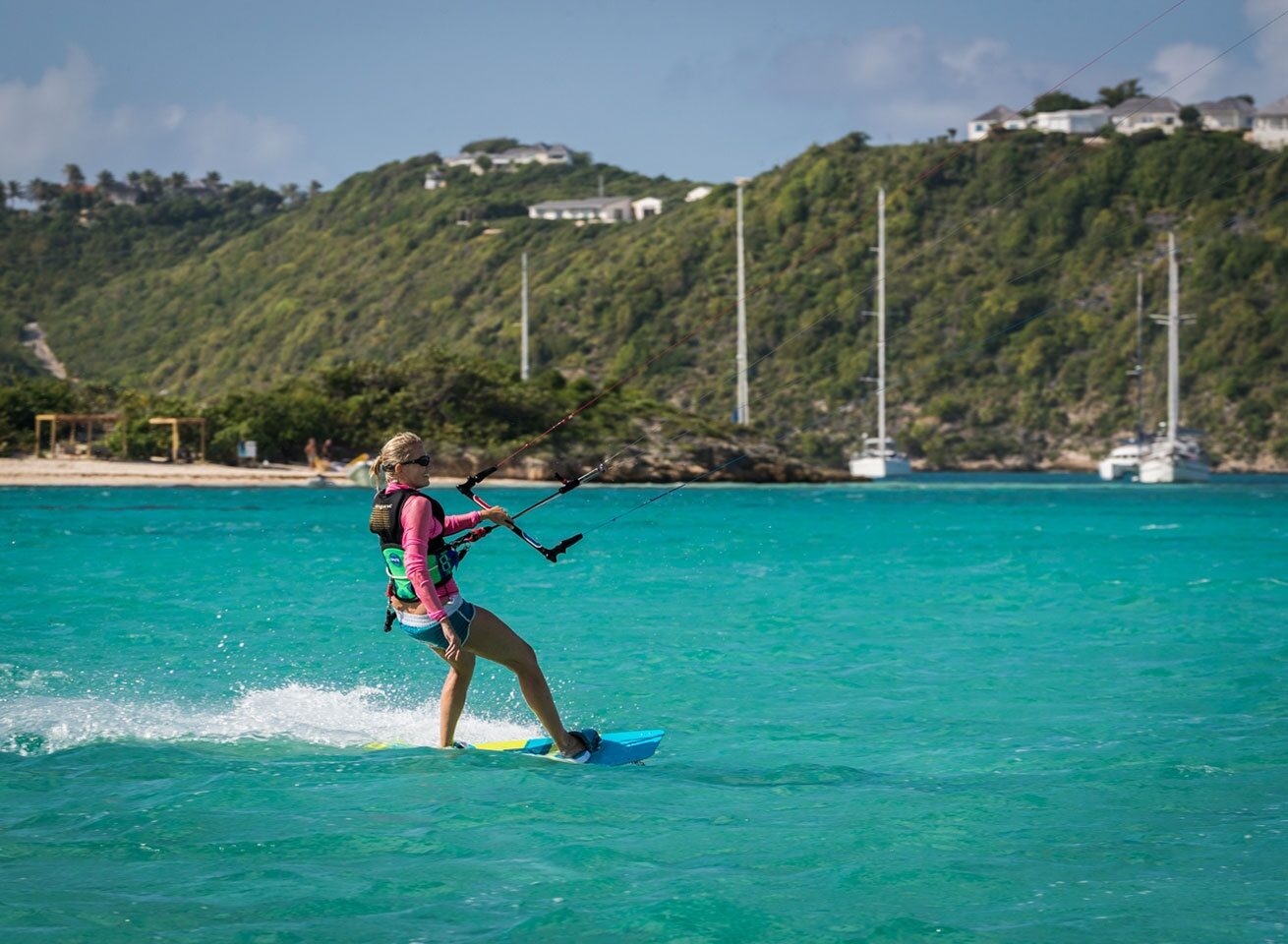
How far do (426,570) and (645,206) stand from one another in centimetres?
17361

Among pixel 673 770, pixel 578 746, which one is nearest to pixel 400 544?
pixel 578 746

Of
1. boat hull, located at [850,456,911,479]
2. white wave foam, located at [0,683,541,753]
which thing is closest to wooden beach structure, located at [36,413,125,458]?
boat hull, located at [850,456,911,479]

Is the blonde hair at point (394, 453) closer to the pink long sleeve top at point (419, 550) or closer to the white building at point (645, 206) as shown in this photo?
the pink long sleeve top at point (419, 550)

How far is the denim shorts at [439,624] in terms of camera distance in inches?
352

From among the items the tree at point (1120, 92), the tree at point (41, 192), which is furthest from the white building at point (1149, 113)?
the tree at point (41, 192)

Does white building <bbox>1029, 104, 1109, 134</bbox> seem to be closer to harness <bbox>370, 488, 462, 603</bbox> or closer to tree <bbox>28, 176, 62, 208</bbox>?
tree <bbox>28, 176, 62, 208</bbox>

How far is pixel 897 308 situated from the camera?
12631cm

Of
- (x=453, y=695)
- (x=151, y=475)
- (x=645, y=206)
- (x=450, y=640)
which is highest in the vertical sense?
(x=645, y=206)

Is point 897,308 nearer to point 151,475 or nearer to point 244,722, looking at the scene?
point 151,475

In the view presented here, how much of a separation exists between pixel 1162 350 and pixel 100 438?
80385 millimetres

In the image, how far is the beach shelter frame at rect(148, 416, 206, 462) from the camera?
64.8 metres

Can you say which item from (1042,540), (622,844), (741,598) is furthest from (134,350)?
(622,844)

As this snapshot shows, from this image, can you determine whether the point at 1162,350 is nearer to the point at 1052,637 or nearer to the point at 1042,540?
the point at 1042,540

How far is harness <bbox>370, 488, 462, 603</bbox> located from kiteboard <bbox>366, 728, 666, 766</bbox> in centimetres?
142
